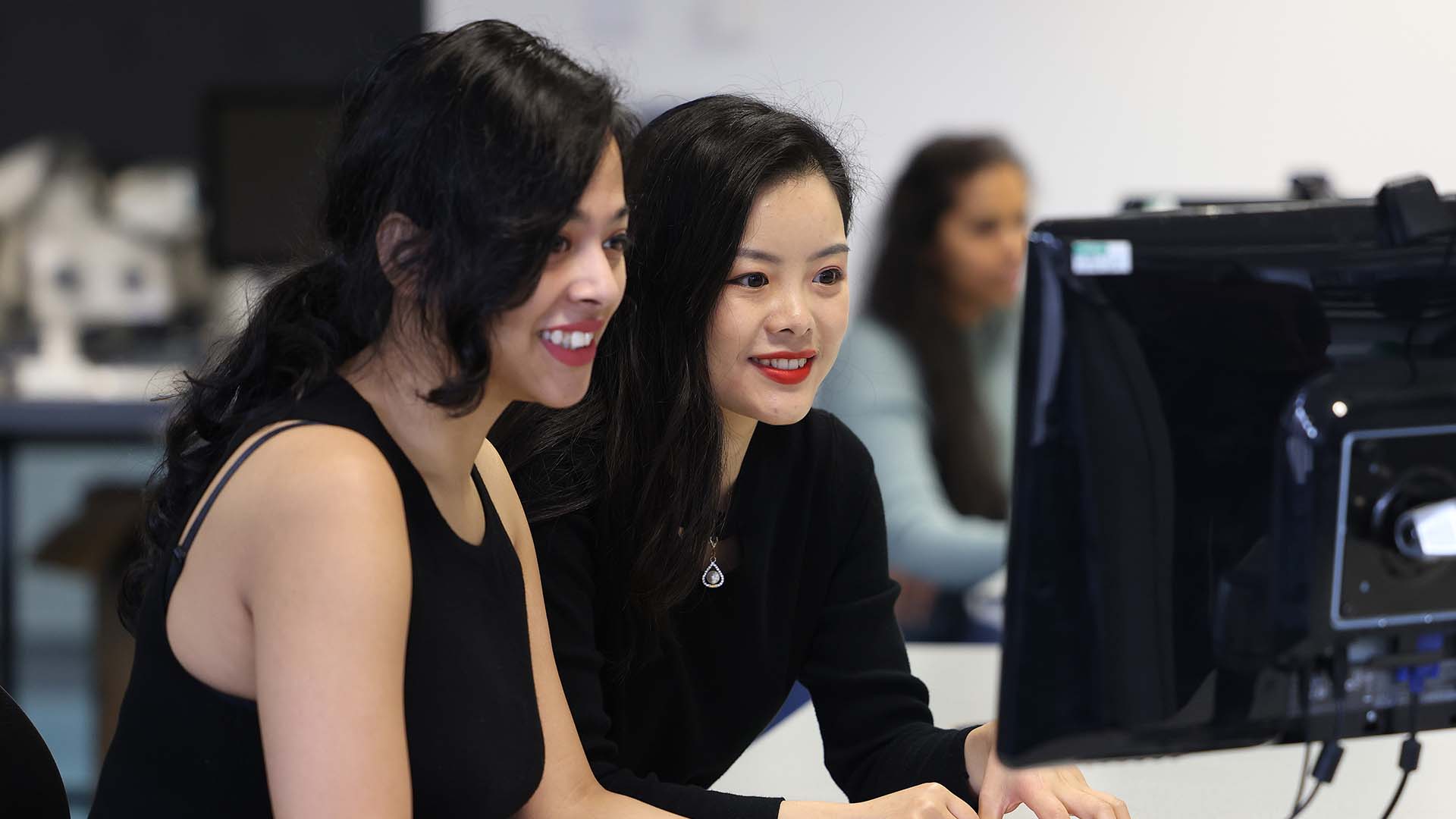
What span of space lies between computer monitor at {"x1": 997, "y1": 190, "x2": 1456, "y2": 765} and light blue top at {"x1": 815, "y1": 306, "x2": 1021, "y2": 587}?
6.17ft

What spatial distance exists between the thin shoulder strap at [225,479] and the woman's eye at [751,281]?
0.42 m

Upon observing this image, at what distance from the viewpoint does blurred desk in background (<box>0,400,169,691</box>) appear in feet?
10.7

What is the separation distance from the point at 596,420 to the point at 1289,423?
0.61m

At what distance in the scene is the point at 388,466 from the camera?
3.13ft

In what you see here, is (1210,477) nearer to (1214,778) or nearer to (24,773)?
(1214,778)

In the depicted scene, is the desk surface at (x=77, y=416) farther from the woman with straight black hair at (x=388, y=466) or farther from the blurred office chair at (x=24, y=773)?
the woman with straight black hair at (x=388, y=466)

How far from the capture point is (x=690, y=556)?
1.28 metres

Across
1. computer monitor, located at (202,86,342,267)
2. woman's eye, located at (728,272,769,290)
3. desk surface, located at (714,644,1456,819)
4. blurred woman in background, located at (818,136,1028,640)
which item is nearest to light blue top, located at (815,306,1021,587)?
blurred woman in background, located at (818,136,1028,640)

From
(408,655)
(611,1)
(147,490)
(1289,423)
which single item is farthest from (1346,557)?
(611,1)

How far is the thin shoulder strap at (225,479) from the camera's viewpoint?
95cm

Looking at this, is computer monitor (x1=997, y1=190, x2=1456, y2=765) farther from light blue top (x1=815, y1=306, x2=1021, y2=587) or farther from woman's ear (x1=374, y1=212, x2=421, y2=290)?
light blue top (x1=815, y1=306, x2=1021, y2=587)

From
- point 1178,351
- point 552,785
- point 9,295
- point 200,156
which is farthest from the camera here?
point 200,156

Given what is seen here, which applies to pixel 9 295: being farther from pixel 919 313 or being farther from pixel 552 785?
pixel 552 785

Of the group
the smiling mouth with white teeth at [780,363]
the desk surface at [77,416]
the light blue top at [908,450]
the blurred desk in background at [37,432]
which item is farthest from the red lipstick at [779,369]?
the desk surface at [77,416]
